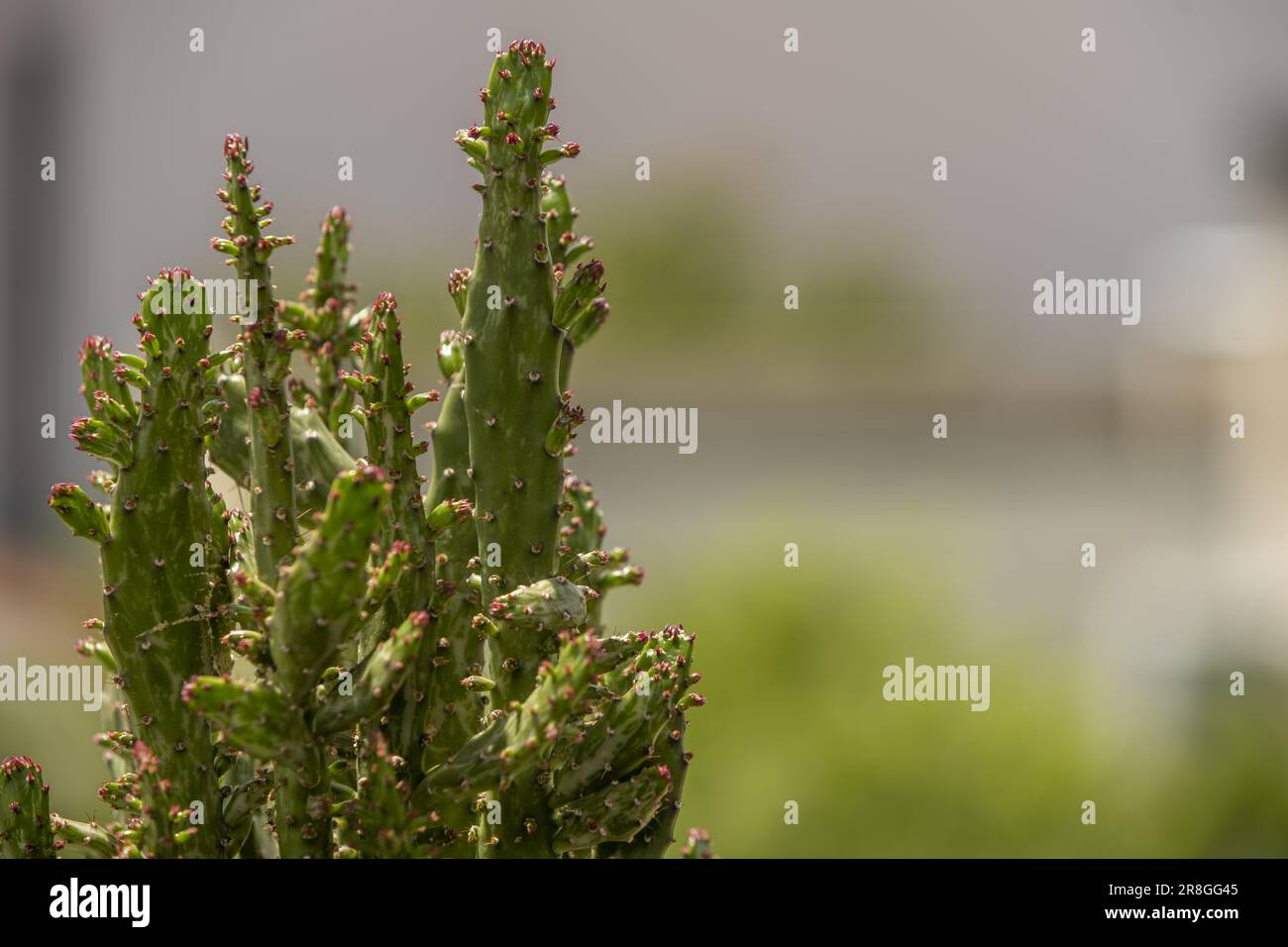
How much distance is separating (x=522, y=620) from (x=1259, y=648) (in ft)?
73.7

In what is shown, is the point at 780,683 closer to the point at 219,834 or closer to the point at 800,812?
the point at 800,812

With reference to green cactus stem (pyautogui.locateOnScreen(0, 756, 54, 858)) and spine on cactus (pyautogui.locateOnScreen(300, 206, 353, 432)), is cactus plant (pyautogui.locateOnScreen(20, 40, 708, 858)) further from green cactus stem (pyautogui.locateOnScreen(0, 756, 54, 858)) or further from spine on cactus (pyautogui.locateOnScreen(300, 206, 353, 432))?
spine on cactus (pyautogui.locateOnScreen(300, 206, 353, 432))

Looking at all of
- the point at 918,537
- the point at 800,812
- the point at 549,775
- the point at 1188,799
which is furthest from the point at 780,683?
the point at 549,775

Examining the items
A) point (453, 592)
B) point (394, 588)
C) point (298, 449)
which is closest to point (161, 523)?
point (298, 449)

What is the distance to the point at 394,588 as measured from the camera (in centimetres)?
265

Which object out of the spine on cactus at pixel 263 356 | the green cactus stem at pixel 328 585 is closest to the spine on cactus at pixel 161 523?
the spine on cactus at pixel 263 356

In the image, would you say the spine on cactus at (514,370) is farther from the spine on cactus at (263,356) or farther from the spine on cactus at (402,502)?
the spine on cactus at (263,356)

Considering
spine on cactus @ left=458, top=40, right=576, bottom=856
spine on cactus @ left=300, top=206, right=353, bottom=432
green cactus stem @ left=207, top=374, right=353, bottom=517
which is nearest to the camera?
spine on cactus @ left=458, top=40, right=576, bottom=856

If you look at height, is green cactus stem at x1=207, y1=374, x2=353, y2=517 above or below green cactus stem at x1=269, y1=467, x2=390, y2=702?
above

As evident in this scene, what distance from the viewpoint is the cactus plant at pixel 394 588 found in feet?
8.41

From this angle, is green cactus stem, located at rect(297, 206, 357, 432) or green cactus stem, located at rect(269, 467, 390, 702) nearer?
green cactus stem, located at rect(269, 467, 390, 702)

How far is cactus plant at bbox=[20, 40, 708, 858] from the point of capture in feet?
8.41

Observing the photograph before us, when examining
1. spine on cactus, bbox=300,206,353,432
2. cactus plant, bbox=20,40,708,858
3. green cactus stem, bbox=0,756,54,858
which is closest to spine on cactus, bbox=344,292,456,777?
cactus plant, bbox=20,40,708,858

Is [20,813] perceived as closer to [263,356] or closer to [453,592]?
[453,592]
